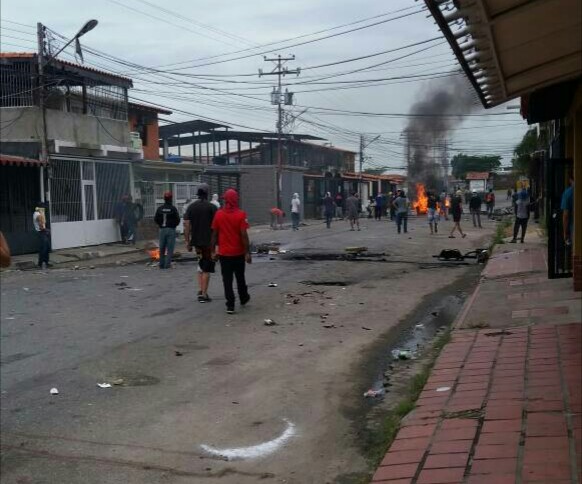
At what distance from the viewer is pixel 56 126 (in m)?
20.9

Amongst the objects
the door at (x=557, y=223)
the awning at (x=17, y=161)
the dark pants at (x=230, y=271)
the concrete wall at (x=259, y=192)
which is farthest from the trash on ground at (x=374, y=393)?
the concrete wall at (x=259, y=192)

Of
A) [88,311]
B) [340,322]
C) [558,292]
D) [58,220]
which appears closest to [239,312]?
[340,322]

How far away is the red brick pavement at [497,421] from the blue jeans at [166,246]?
983cm

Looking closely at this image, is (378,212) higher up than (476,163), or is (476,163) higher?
(476,163)

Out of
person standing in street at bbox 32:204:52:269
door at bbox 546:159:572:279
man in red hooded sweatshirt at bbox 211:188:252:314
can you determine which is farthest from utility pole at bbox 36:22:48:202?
door at bbox 546:159:572:279

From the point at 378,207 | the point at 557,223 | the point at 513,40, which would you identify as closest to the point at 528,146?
the point at 378,207

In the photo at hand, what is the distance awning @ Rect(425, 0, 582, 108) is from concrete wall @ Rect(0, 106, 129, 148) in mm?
17870

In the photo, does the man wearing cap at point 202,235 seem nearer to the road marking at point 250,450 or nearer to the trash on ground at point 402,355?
the trash on ground at point 402,355

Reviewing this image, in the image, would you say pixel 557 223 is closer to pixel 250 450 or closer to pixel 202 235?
pixel 202 235

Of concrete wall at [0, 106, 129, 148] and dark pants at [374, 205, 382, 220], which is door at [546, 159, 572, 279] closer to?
concrete wall at [0, 106, 129, 148]

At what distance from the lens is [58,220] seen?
67.8 ft

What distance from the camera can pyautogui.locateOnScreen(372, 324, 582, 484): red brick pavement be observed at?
131 inches

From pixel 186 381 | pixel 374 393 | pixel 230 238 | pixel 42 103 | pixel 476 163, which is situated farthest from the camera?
pixel 476 163

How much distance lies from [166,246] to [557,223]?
8729mm
